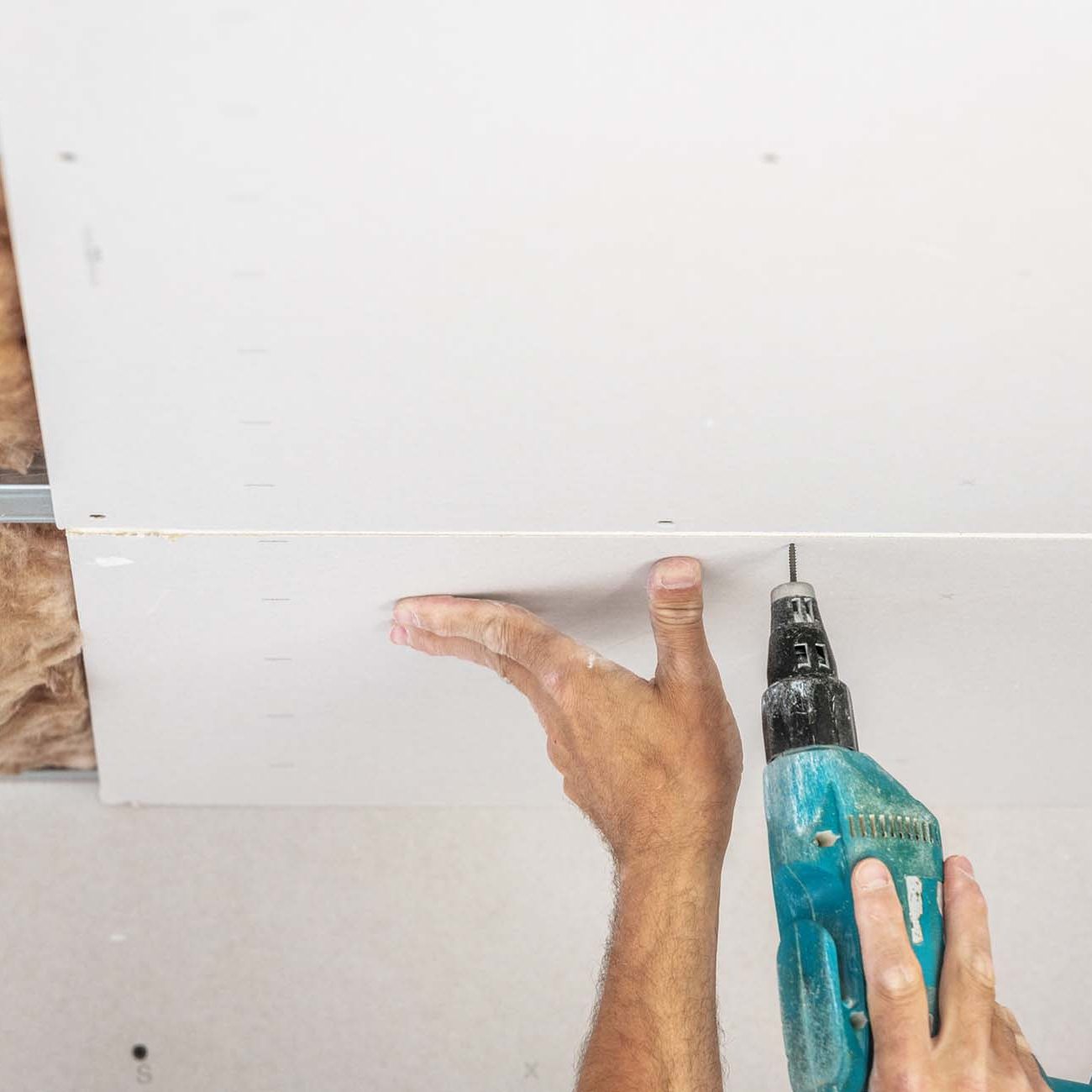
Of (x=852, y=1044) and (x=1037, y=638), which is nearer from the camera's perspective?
(x=852, y=1044)

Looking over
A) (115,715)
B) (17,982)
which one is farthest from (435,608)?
(17,982)

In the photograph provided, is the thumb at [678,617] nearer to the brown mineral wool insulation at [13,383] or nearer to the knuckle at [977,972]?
the knuckle at [977,972]

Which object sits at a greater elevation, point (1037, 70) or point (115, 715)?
point (1037, 70)

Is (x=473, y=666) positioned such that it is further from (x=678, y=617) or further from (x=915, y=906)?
(x=915, y=906)

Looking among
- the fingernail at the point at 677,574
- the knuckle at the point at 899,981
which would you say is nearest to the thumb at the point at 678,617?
the fingernail at the point at 677,574

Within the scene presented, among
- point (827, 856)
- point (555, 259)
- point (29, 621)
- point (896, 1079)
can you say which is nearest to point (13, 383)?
point (29, 621)

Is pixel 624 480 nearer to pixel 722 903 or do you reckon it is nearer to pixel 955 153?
pixel 955 153

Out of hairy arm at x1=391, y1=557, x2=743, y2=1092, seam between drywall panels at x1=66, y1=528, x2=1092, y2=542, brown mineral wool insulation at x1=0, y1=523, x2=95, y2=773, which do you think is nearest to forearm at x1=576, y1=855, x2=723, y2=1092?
hairy arm at x1=391, y1=557, x2=743, y2=1092

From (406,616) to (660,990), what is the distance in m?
0.36

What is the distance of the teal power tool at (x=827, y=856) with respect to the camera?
2.38ft

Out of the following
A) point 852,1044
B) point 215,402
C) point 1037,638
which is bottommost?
point 852,1044

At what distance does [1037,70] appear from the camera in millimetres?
545

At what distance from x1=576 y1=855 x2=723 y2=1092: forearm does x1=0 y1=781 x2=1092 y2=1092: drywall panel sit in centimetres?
42

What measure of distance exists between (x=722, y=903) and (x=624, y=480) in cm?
70
